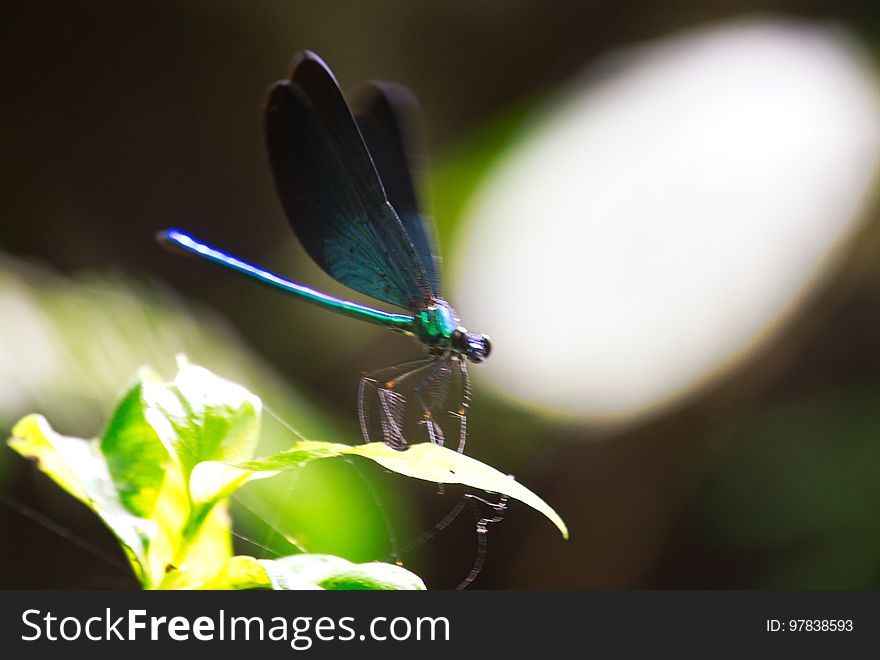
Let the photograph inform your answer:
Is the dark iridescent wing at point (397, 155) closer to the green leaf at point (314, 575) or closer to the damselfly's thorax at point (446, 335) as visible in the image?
the damselfly's thorax at point (446, 335)

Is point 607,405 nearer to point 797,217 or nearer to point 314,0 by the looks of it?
point 797,217

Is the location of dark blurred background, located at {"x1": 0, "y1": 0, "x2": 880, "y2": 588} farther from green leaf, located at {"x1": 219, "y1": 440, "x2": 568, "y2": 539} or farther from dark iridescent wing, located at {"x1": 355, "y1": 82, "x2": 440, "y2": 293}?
green leaf, located at {"x1": 219, "y1": 440, "x2": 568, "y2": 539}

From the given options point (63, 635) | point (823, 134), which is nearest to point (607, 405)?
point (823, 134)

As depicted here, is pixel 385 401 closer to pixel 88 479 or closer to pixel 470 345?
pixel 470 345

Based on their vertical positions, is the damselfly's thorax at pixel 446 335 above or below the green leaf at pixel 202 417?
above

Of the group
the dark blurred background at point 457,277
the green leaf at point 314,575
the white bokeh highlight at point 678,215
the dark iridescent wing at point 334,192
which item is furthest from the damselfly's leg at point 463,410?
the white bokeh highlight at point 678,215

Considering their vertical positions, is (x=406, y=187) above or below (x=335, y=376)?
below
